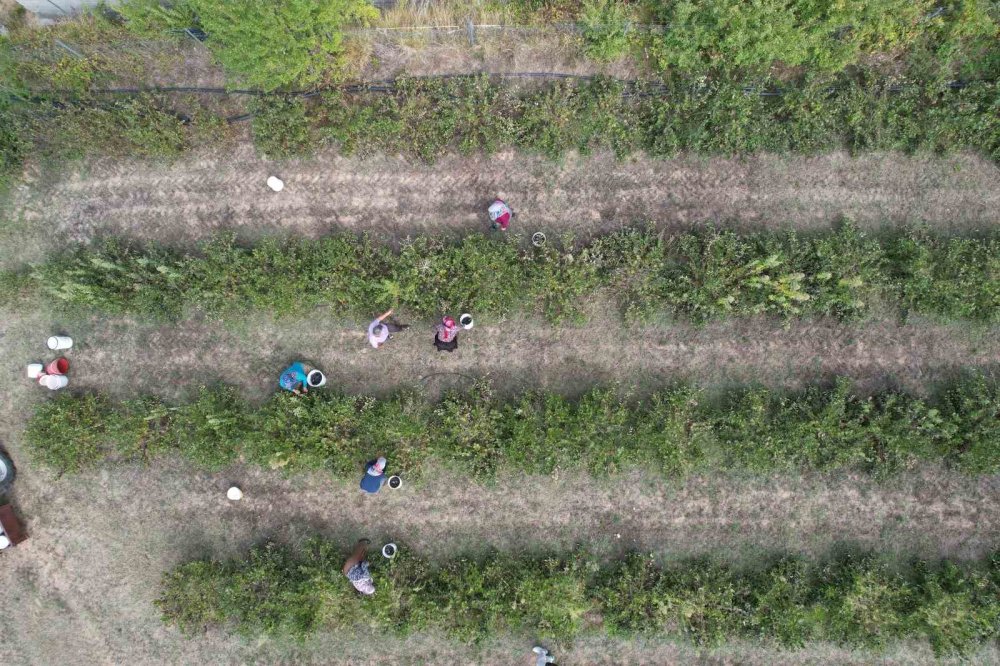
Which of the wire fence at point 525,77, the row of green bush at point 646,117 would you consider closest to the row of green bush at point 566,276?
the row of green bush at point 646,117

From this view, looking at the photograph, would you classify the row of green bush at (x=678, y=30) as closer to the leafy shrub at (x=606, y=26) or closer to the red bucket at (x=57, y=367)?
the leafy shrub at (x=606, y=26)

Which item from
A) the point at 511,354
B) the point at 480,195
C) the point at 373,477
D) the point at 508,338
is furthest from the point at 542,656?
the point at 480,195

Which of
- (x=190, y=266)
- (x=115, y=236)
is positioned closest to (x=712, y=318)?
(x=190, y=266)

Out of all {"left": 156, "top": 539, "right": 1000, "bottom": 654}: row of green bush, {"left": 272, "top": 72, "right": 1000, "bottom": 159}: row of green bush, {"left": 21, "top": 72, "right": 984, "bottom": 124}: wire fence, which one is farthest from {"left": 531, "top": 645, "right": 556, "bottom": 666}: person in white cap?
{"left": 21, "top": 72, "right": 984, "bottom": 124}: wire fence

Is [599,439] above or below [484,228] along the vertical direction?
below

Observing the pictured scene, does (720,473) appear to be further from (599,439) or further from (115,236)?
(115,236)

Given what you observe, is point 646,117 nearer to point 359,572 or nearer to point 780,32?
point 780,32

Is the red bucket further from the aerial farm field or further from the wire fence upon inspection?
the wire fence
